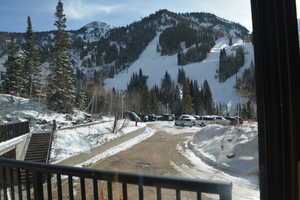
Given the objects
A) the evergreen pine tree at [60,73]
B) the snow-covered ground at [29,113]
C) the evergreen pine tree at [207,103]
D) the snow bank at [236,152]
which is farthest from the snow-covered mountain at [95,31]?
the snow bank at [236,152]

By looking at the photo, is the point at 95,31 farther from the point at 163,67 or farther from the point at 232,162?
the point at 232,162

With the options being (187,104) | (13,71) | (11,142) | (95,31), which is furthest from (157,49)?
(11,142)

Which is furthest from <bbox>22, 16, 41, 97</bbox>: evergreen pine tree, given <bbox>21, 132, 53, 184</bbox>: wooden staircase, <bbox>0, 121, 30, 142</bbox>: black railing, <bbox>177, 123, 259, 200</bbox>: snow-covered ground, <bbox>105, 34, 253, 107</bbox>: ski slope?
<bbox>105, 34, 253, 107</bbox>: ski slope

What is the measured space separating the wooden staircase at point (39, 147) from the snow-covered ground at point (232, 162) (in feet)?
22.0

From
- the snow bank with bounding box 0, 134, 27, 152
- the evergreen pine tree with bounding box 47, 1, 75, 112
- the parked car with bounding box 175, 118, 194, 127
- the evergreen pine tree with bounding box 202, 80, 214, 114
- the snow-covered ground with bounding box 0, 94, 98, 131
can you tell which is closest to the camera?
the snow bank with bounding box 0, 134, 27, 152

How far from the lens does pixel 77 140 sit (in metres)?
15.1

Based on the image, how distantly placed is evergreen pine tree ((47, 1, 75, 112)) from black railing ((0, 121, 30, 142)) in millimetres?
10560

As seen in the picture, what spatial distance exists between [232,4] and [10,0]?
Result: 3.15m

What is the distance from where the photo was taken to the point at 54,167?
177cm

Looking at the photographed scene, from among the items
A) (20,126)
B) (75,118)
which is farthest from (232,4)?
(75,118)

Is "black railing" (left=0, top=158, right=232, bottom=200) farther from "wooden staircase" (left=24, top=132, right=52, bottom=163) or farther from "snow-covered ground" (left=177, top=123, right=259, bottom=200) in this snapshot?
"wooden staircase" (left=24, top=132, right=52, bottom=163)

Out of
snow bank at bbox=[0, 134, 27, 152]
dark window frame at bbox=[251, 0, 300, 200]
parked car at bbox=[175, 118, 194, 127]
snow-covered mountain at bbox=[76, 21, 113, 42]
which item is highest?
snow-covered mountain at bbox=[76, 21, 113, 42]

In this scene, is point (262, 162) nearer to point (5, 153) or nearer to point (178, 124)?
point (5, 153)

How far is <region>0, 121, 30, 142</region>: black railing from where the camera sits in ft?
36.7
